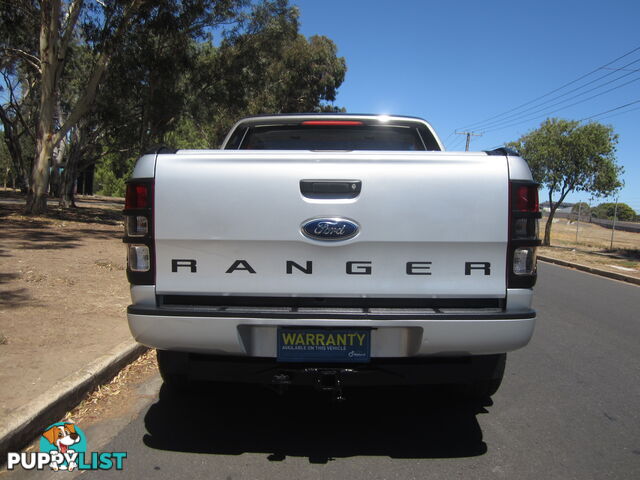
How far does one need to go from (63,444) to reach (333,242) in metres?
2.02

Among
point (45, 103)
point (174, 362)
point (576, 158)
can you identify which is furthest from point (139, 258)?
point (576, 158)

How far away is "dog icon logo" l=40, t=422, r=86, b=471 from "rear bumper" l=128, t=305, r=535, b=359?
87 cm

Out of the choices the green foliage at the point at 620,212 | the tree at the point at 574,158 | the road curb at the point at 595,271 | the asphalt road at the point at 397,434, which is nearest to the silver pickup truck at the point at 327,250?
the asphalt road at the point at 397,434

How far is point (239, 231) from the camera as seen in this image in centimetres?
282

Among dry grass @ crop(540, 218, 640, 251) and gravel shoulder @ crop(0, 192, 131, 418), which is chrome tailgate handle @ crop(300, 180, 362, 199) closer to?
gravel shoulder @ crop(0, 192, 131, 418)

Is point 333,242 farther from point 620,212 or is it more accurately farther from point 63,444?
point 620,212

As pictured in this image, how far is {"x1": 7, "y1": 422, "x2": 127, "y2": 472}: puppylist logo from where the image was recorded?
2.91 metres

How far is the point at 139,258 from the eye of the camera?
286cm

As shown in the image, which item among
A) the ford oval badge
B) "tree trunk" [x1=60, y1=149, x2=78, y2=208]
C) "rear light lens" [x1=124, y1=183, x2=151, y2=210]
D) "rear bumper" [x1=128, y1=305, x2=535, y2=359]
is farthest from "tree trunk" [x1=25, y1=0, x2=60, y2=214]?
the ford oval badge

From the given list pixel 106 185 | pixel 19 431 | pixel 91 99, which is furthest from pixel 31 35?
pixel 106 185

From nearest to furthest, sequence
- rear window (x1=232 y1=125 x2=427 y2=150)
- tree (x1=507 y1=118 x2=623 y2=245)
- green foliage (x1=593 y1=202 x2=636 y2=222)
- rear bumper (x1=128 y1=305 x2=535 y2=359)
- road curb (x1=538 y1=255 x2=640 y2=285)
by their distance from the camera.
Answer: rear bumper (x1=128 y1=305 x2=535 y2=359), rear window (x1=232 y1=125 x2=427 y2=150), road curb (x1=538 y1=255 x2=640 y2=285), tree (x1=507 y1=118 x2=623 y2=245), green foliage (x1=593 y1=202 x2=636 y2=222)

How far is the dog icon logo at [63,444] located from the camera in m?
2.96

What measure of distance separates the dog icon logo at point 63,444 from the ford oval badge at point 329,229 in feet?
6.06

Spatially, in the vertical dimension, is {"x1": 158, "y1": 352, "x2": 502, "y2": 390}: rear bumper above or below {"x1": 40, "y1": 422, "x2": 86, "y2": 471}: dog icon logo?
above
